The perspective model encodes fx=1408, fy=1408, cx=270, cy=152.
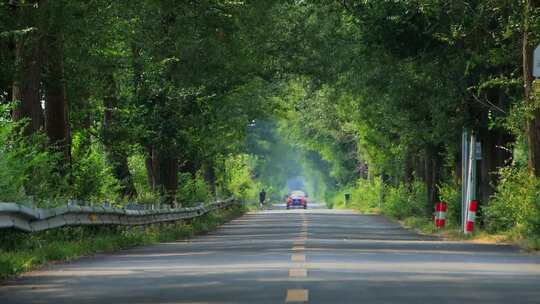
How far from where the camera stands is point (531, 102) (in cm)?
2752

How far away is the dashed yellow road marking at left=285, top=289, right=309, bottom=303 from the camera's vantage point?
11844 millimetres

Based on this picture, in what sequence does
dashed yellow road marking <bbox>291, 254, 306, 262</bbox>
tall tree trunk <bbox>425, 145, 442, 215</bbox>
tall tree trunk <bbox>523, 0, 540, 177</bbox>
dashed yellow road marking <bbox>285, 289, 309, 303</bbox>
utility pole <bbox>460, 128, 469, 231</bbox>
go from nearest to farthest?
1. dashed yellow road marking <bbox>285, 289, 309, 303</bbox>
2. dashed yellow road marking <bbox>291, 254, 306, 262</bbox>
3. tall tree trunk <bbox>523, 0, 540, 177</bbox>
4. utility pole <bbox>460, 128, 469, 231</bbox>
5. tall tree trunk <bbox>425, 145, 442, 215</bbox>

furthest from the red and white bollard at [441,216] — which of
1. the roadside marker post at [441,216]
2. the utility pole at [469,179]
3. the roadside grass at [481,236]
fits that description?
the utility pole at [469,179]

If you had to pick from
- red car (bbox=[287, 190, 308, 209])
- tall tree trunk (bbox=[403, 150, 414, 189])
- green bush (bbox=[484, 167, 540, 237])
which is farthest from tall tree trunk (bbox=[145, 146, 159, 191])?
red car (bbox=[287, 190, 308, 209])

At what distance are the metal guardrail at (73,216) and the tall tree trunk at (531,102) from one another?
324 inches

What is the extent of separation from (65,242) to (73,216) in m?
0.61

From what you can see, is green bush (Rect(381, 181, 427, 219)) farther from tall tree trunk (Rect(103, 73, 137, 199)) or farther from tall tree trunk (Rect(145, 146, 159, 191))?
tall tree trunk (Rect(103, 73, 137, 199))

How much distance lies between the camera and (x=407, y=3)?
104ft

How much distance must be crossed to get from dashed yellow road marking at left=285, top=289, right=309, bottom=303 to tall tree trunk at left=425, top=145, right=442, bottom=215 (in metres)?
36.3

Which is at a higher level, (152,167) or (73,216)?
(152,167)

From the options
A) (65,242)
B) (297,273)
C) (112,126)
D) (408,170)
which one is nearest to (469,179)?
(112,126)

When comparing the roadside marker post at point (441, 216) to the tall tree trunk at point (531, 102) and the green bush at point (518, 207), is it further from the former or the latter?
the tall tree trunk at point (531, 102)

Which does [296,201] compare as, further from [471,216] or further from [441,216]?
[471,216]

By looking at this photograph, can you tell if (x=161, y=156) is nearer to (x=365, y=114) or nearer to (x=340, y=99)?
(x=365, y=114)
